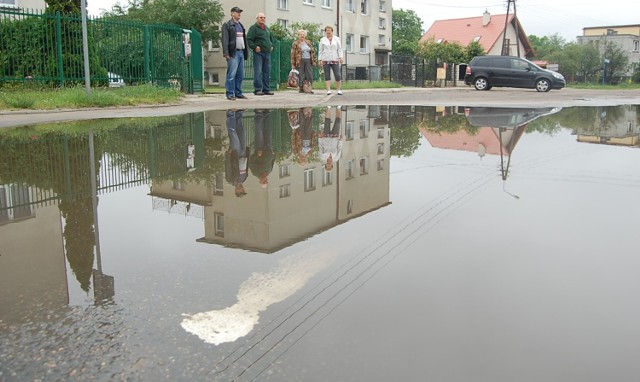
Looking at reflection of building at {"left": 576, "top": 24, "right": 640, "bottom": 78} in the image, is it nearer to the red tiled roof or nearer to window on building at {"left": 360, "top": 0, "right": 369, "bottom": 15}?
the red tiled roof

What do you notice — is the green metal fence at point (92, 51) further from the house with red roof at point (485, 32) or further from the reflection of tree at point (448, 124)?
the house with red roof at point (485, 32)

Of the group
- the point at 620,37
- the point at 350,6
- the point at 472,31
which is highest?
the point at 620,37

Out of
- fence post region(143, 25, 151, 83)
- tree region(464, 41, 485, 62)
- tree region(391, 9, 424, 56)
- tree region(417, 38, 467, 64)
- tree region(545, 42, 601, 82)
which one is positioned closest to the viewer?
fence post region(143, 25, 151, 83)

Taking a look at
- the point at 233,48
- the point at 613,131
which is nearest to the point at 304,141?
the point at 613,131

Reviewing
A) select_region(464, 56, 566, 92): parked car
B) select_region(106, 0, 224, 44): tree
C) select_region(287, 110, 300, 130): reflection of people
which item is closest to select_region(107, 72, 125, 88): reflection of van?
select_region(287, 110, 300, 130): reflection of people

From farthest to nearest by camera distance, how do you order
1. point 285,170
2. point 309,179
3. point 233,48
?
point 233,48, point 285,170, point 309,179

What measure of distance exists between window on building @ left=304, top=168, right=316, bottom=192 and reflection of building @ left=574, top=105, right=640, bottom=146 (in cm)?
431

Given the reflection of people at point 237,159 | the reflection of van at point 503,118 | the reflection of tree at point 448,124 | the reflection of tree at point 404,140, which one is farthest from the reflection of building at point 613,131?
the reflection of people at point 237,159

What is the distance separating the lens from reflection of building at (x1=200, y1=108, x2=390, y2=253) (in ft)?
11.2

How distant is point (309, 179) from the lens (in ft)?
16.4

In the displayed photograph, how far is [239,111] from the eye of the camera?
1194 centimetres

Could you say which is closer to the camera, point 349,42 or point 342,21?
point 342,21

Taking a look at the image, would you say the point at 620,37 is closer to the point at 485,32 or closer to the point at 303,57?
the point at 485,32

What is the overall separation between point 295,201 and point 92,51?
46.2ft
